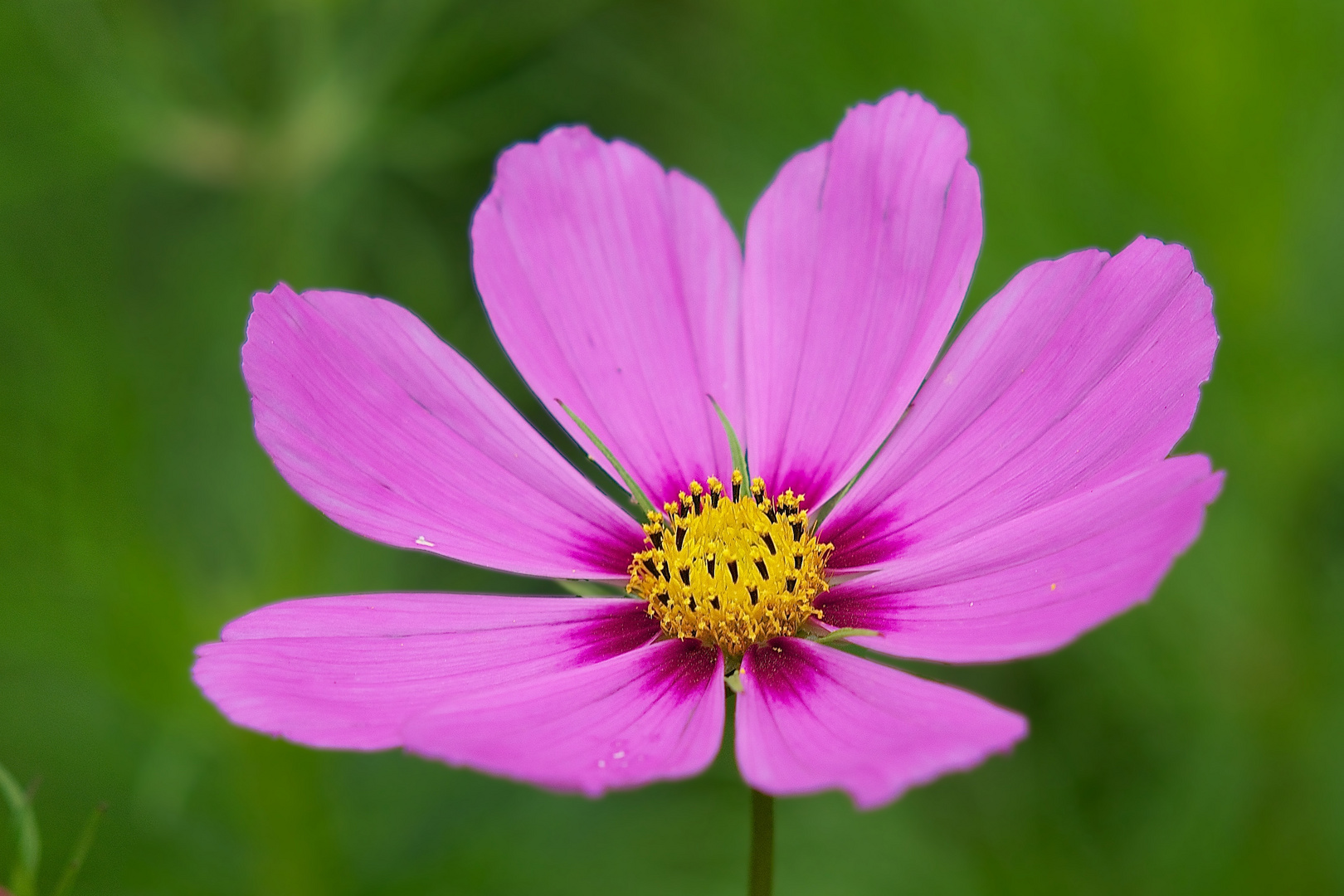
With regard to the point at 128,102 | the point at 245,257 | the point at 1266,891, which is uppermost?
the point at 128,102

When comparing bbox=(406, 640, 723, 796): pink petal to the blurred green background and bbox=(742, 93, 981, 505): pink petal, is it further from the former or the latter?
the blurred green background

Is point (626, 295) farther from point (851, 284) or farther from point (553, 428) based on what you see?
point (553, 428)

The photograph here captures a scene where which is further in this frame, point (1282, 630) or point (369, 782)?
point (369, 782)

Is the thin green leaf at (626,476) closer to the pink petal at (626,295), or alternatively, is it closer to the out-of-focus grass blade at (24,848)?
the pink petal at (626,295)

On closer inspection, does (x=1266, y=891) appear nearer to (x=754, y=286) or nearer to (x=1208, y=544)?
(x=1208, y=544)

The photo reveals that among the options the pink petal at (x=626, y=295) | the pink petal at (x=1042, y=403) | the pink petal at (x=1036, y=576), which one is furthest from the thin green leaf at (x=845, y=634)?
the pink petal at (x=626, y=295)

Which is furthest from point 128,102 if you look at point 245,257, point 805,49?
point 805,49
